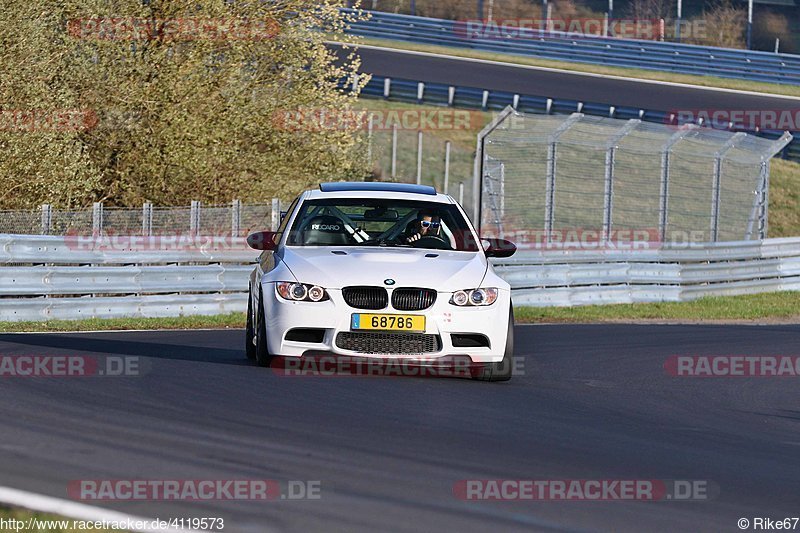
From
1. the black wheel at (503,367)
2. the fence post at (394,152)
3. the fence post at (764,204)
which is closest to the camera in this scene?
the black wheel at (503,367)

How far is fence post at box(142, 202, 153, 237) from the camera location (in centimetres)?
1848

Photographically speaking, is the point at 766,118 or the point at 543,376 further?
the point at 766,118

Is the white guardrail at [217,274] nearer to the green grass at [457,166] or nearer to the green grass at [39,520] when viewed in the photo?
the green grass at [457,166]

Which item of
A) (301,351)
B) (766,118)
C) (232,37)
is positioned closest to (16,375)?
(301,351)

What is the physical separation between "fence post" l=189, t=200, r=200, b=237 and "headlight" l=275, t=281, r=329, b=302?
9.12 m

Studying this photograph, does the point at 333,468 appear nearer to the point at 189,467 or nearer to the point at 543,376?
the point at 189,467

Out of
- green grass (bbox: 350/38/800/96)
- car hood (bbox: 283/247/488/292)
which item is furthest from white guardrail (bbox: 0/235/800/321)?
green grass (bbox: 350/38/800/96)

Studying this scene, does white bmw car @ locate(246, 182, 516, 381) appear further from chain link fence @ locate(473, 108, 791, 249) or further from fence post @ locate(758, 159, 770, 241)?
fence post @ locate(758, 159, 770, 241)

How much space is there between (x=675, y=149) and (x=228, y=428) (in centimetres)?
1687

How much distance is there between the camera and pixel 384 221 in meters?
11.3

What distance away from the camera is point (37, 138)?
69.3 ft

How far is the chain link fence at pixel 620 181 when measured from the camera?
877 inches

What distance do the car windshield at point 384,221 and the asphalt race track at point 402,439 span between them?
115 centimetres

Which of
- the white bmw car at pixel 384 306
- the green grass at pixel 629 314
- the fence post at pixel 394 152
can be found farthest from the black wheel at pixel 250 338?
the fence post at pixel 394 152
